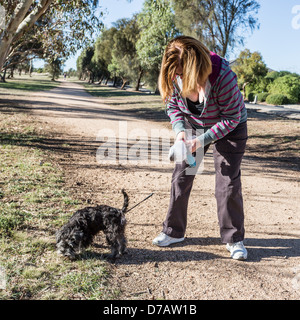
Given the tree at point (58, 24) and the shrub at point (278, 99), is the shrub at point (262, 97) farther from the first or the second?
the tree at point (58, 24)

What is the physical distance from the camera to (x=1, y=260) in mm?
2699

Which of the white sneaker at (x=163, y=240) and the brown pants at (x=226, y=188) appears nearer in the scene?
the brown pants at (x=226, y=188)

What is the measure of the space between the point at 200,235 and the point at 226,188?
844mm

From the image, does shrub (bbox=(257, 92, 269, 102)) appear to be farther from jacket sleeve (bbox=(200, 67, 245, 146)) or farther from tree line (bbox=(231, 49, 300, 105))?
jacket sleeve (bbox=(200, 67, 245, 146))

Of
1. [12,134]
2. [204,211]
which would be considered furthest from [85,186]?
[12,134]

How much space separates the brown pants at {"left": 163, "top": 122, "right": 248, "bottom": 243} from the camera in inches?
116

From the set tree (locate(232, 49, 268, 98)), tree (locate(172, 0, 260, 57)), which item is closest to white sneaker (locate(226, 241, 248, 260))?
tree (locate(172, 0, 260, 57))

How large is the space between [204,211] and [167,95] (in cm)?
204

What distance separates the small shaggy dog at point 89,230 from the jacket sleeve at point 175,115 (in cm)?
98

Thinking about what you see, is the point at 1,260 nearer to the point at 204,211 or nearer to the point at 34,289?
the point at 34,289

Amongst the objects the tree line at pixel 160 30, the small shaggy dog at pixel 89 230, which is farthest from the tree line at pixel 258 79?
the small shaggy dog at pixel 89 230

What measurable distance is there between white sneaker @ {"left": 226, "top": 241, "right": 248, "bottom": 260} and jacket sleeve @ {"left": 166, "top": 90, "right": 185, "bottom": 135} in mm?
1255

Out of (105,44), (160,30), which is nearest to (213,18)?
(160,30)

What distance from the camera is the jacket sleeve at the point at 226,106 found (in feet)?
8.68
